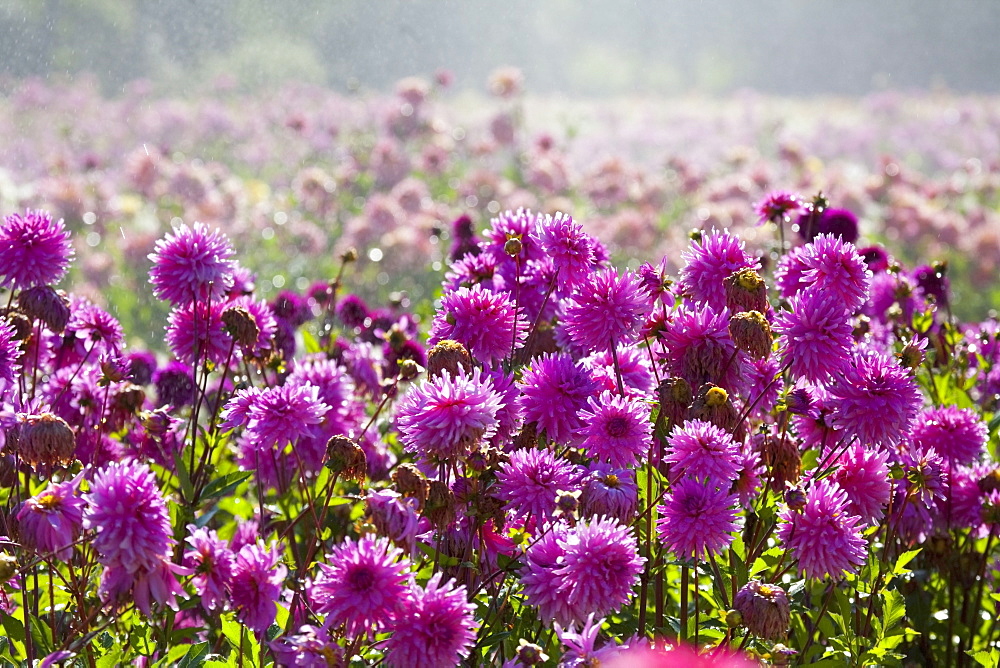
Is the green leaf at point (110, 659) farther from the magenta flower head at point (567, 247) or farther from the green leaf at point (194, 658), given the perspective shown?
the magenta flower head at point (567, 247)

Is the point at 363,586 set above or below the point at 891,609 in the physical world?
below

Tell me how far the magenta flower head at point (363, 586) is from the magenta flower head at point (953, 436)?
1039 millimetres

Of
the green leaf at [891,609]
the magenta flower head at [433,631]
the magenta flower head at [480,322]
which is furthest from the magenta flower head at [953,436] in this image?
the magenta flower head at [433,631]

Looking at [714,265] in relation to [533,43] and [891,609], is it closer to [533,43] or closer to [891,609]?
[891,609]

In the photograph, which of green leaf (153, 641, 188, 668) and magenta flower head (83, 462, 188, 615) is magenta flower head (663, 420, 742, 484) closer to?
magenta flower head (83, 462, 188, 615)

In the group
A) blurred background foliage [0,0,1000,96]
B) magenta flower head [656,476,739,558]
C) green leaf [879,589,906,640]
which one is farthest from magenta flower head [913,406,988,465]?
blurred background foliage [0,0,1000,96]

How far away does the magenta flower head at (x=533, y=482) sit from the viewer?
1.31 m

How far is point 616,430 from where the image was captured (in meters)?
1.35

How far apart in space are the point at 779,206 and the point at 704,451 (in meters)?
0.79

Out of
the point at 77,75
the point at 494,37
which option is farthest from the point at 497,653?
the point at 494,37

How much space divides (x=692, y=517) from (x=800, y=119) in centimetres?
630

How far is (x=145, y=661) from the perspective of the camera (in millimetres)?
1549

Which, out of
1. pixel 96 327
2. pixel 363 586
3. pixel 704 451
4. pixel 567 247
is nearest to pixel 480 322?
pixel 567 247

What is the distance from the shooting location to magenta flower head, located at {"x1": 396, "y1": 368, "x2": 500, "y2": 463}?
1.25 meters
